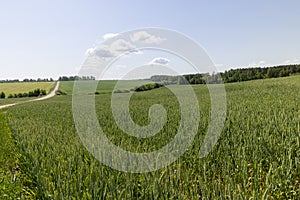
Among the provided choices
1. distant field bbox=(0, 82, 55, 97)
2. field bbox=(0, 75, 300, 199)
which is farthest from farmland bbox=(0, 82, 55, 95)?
field bbox=(0, 75, 300, 199)

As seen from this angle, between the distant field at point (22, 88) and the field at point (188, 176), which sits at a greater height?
the distant field at point (22, 88)

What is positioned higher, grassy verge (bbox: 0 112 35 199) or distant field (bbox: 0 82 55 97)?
distant field (bbox: 0 82 55 97)

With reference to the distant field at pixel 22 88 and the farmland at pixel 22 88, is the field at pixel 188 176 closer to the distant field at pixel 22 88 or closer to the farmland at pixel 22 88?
the distant field at pixel 22 88

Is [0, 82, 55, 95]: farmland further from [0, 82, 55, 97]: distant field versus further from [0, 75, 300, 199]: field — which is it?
[0, 75, 300, 199]: field

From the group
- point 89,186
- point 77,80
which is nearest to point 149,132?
point 77,80

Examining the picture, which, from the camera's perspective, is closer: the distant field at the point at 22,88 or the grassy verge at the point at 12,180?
the grassy verge at the point at 12,180

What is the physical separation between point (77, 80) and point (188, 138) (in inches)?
126

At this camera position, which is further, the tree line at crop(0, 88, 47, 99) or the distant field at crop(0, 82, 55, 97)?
the distant field at crop(0, 82, 55, 97)

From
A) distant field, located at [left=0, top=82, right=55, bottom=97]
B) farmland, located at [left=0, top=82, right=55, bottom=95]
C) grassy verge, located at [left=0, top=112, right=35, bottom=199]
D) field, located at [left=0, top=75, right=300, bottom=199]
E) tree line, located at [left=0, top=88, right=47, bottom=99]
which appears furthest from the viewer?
farmland, located at [left=0, top=82, right=55, bottom=95]

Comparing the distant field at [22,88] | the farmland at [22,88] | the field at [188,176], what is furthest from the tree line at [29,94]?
the field at [188,176]

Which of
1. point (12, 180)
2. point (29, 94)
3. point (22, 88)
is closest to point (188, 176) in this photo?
point (12, 180)

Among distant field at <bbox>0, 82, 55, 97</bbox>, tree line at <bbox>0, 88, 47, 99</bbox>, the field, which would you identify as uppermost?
distant field at <bbox>0, 82, 55, 97</bbox>

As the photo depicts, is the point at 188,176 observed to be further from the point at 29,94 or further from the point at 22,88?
the point at 22,88

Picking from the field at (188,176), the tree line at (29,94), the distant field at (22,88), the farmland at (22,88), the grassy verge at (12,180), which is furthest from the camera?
the farmland at (22,88)
